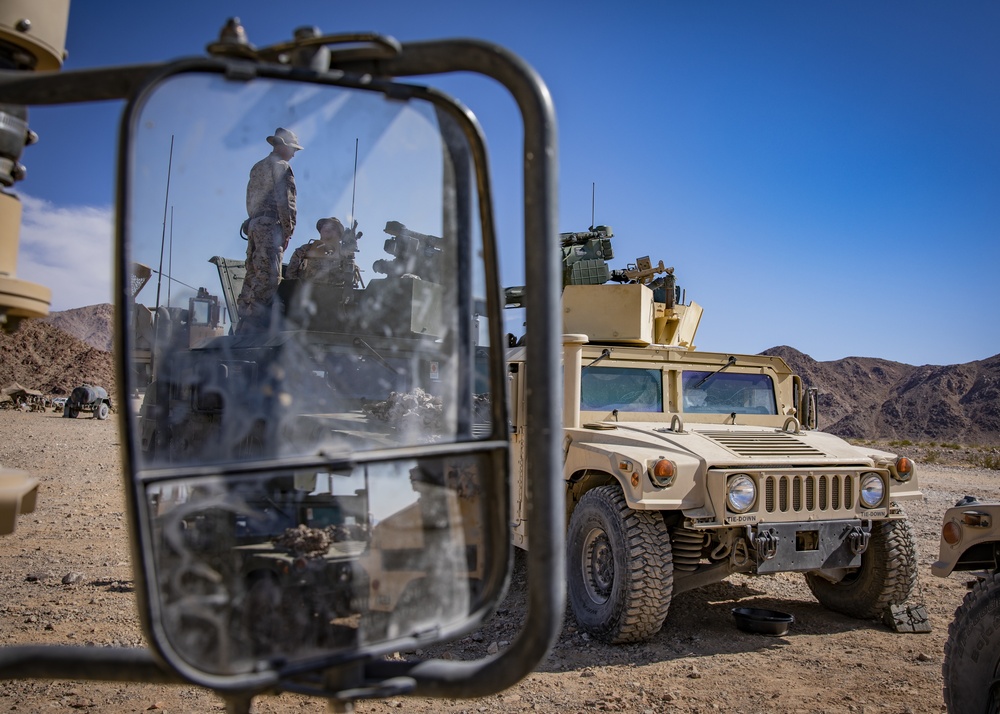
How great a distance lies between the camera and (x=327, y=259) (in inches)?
68.6

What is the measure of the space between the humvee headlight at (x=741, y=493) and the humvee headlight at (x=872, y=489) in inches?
34.5

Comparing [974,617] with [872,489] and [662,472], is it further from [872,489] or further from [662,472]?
[872,489]

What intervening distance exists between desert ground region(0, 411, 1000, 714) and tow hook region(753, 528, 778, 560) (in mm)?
596

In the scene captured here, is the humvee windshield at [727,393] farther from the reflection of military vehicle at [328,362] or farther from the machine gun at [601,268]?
the reflection of military vehicle at [328,362]

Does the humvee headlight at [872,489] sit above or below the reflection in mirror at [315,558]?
below

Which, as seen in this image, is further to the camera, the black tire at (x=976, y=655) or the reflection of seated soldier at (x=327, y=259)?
the black tire at (x=976, y=655)

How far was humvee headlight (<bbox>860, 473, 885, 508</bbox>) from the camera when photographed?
498 centimetres

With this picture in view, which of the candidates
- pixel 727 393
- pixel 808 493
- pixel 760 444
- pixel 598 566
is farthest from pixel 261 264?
pixel 727 393

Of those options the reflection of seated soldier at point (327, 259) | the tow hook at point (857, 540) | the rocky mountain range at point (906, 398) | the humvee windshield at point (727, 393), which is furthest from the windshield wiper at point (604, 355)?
the rocky mountain range at point (906, 398)

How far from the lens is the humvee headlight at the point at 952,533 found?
3416 mm

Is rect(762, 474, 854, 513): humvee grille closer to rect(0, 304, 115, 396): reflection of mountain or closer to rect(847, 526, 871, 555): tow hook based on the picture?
rect(847, 526, 871, 555): tow hook

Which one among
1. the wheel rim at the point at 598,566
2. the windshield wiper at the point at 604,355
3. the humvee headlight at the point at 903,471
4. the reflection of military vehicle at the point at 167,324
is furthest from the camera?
the windshield wiper at the point at 604,355

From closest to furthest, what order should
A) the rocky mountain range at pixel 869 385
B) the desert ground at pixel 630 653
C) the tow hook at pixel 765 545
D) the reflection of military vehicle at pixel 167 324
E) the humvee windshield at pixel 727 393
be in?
the reflection of military vehicle at pixel 167 324 → the desert ground at pixel 630 653 → the tow hook at pixel 765 545 → the humvee windshield at pixel 727 393 → the rocky mountain range at pixel 869 385

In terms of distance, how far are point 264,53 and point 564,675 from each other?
3.90m
